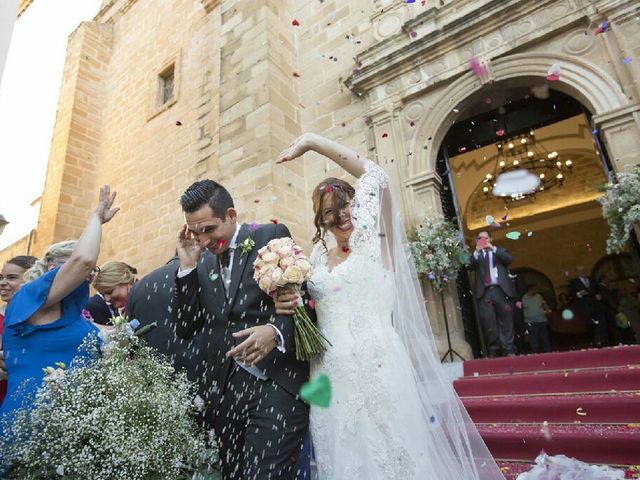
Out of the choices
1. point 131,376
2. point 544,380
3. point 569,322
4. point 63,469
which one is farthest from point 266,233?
point 569,322

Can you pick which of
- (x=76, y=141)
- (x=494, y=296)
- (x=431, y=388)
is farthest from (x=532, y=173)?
(x=76, y=141)

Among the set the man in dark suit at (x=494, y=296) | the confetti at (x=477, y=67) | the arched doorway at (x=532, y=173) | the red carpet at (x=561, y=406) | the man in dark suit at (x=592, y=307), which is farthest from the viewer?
the man in dark suit at (x=592, y=307)

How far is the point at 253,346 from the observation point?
65.5 inches

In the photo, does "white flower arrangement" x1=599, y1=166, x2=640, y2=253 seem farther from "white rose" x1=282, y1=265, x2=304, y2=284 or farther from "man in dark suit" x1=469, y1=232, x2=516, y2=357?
"white rose" x1=282, y1=265, x2=304, y2=284

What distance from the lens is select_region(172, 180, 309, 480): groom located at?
67.6 inches

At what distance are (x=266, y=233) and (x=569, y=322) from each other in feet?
36.2

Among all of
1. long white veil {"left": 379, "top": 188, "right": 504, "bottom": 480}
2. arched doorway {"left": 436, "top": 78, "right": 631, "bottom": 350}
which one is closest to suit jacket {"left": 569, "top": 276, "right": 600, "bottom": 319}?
arched doorway {"left": 436, "top": 78, "right": 631, "bottom": 350}

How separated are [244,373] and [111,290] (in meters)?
1.63

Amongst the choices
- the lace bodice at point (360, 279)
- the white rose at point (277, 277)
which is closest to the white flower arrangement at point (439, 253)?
the lace bodice at point (360, 279)

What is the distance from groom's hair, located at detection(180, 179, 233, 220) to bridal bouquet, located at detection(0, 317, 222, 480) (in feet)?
2.30

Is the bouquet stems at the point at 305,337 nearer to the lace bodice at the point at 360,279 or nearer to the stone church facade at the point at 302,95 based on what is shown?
the lace bodice at the point at 360,279

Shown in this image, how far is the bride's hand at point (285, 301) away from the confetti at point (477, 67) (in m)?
5.10

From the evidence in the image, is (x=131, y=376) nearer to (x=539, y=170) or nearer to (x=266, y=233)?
(x=266, y=233)

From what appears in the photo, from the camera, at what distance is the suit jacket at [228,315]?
1886 mm
